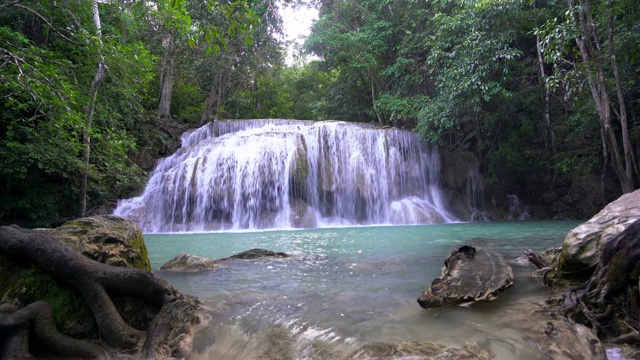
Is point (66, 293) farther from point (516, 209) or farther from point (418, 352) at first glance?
point (516, 209)

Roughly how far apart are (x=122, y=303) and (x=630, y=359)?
3.19 metres

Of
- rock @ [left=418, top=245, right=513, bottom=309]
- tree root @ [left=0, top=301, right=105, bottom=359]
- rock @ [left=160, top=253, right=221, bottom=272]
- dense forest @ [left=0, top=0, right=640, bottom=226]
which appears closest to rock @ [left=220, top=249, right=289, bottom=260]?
rock @ [left=160, top=253, right=221, bottom=272]

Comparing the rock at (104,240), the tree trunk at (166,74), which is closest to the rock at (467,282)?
the rock at (104,240)

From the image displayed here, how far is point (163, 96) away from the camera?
21.2 m

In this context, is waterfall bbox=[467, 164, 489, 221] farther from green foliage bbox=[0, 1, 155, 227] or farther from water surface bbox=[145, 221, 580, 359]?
green foliage bbox=[0, 1, 155, 227]

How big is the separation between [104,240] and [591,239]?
4181 mm

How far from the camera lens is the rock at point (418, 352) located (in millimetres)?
2076

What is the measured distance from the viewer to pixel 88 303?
7.75ft

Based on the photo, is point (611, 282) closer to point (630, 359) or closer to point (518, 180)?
point (630, 359)

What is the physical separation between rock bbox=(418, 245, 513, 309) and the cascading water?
35.7ft

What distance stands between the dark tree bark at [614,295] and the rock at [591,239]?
44cm

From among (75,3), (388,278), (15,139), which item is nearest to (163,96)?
(15,139)

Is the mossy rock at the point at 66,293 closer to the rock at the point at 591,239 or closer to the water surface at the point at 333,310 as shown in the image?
the water surface at the point at 333,310

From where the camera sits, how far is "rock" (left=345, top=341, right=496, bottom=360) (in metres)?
2.08
